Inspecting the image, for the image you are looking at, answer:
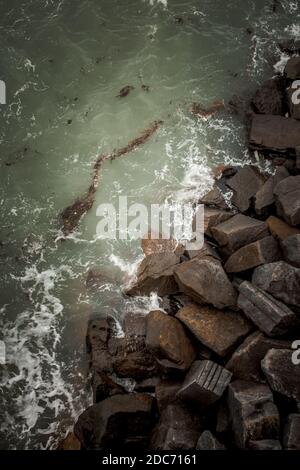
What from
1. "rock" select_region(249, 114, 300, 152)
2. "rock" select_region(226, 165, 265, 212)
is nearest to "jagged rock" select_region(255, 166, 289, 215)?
"rock" select_region(226, 165, 265, 212)

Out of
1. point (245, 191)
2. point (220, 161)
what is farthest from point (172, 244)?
point (220, 161)

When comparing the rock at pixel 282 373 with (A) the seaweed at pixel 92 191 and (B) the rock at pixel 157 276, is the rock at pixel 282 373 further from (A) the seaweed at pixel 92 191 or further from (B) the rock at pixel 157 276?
(A) the seaweed at pixel 92 191

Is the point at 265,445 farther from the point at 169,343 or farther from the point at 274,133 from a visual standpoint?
the point at 274,133

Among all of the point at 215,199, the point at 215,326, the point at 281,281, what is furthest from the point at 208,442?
the point at 215,199

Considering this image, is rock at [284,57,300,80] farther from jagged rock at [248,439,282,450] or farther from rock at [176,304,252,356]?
jagged rock at [248,439,282,450]

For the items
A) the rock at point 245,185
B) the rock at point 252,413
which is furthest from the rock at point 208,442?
the rock at point 245,185

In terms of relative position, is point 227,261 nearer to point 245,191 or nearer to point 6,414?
point 245,191
